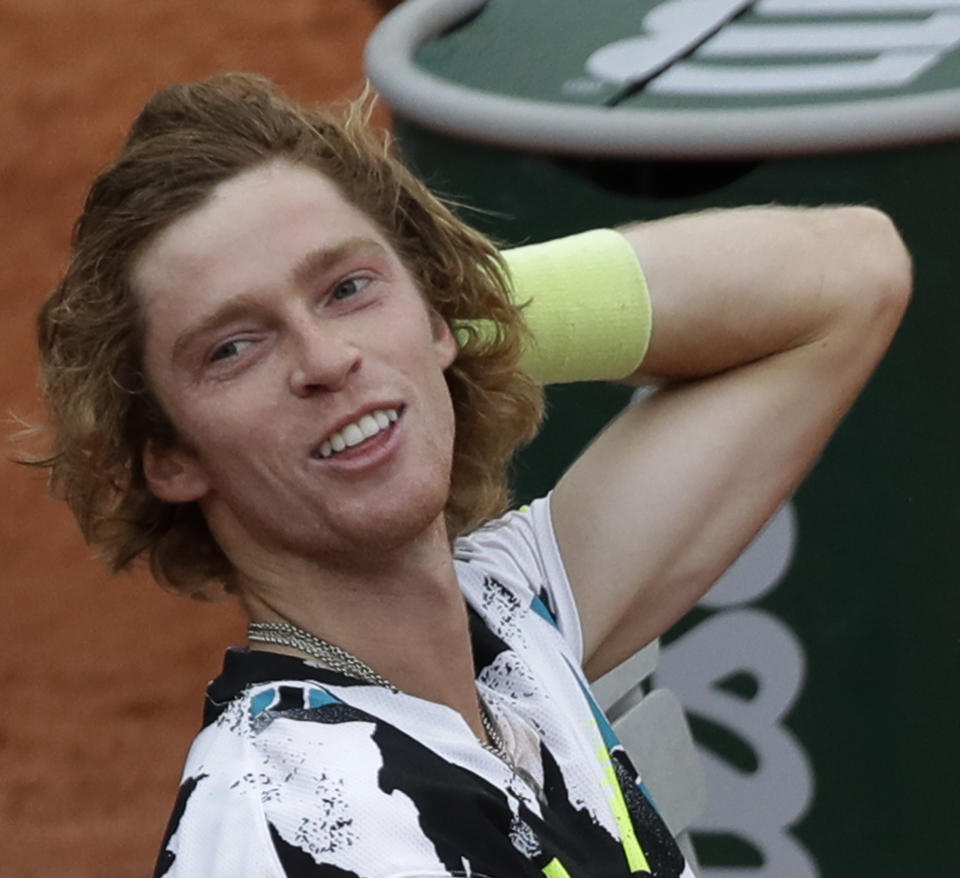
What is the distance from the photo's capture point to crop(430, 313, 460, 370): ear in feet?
5.34

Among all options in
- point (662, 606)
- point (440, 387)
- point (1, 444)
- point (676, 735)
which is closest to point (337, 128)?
point (440, 387)

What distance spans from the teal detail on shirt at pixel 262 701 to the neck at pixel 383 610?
104 millimetres

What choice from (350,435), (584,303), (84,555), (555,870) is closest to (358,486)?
(350,435)

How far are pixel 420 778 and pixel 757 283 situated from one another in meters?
0.72

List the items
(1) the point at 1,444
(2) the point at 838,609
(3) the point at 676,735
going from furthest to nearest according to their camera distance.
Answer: (1) the point at 1,444 → (2) the point at 838,609 → (3) the point at 676,735

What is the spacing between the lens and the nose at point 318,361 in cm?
144

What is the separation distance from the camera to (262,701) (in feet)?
4.53

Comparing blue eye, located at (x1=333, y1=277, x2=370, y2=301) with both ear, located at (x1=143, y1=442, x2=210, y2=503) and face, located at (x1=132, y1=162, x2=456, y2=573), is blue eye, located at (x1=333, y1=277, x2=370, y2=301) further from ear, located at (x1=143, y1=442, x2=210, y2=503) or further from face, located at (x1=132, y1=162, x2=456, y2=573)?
ear, located at (x1=143, y1=442, x2=210, y2=503)

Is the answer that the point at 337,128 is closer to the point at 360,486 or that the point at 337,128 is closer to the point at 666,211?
the point at 360,486

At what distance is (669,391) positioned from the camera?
1911 mm

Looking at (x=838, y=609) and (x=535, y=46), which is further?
(x=535, y=46)

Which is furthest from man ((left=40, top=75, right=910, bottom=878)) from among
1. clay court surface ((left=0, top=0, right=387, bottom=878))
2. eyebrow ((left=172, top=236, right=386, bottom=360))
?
clay court surface ((left=0, top=0, right=387, bottom=878))

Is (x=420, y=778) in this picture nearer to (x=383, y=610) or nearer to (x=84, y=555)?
(x=383, y=610)

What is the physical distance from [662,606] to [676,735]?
1.13 feet
